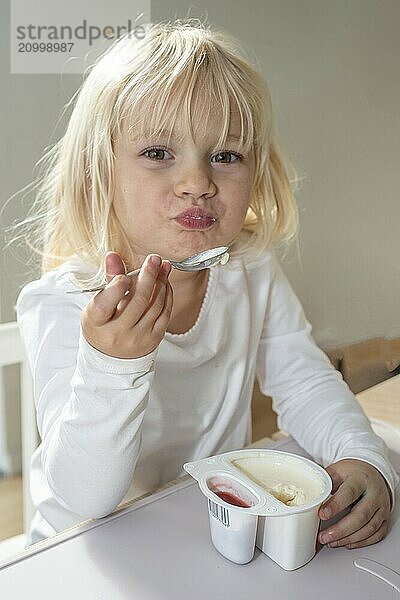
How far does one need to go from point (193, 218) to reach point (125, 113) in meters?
0.11

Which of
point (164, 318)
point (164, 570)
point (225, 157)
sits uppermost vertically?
point (225, 157)

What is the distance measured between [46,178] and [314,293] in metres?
0.43

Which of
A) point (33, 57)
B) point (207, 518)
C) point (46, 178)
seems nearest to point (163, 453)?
point (207, 518)

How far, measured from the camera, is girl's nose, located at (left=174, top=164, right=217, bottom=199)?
65cm

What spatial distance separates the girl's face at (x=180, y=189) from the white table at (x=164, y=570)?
256mm

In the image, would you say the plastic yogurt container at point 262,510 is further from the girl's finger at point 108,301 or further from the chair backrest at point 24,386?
the chair backrest at point 24,386

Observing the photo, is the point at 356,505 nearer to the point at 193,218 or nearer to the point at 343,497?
the point at 343,497

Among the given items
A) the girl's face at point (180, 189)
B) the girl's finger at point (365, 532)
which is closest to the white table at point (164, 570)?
the girl's finger at point (365, 532)

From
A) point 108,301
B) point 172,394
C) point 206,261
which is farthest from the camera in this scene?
A: point 172,394

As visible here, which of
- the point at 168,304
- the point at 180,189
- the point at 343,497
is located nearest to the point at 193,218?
the point at 180,189

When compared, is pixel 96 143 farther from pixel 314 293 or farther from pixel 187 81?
→ pixel 314 293

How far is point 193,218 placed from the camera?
2.18 ft

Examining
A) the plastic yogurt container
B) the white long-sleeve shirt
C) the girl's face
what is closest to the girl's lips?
the girl's face

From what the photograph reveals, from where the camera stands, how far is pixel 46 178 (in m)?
0.73
